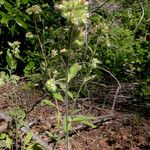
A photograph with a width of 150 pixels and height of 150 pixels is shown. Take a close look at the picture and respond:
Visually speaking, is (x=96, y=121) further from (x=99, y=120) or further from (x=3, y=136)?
(x=3, y=136)

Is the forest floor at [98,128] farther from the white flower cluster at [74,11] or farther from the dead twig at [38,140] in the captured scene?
the white flower cluster at [74,11]

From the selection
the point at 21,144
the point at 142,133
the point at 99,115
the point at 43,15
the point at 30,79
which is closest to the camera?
the point at 21,144

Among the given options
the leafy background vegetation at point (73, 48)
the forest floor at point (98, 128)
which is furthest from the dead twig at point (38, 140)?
the leafy background vegetation at point (73, 48)

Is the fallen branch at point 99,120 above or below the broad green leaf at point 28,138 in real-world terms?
below

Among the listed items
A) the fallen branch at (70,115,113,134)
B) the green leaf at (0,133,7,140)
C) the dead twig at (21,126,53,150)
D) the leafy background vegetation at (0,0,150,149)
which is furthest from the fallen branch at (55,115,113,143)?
the green leaf at (0,133,7,140)

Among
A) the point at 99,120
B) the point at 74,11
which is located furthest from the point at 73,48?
the point at 74,11

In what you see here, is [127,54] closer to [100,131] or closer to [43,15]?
[43,15]

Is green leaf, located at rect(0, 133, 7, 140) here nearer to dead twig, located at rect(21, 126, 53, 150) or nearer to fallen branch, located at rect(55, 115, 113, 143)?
dead twig, located at rect(21, 126, 53, 150)

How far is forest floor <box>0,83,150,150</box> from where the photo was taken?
307 cm

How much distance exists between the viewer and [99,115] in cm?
346

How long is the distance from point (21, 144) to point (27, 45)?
6.01ft

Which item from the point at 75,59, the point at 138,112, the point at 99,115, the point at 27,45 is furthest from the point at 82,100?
the point at 27,45

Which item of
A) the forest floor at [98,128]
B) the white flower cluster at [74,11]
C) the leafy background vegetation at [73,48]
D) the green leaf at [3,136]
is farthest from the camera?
the leafy background vegetation at [73,48]

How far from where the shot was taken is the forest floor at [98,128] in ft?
10.1
